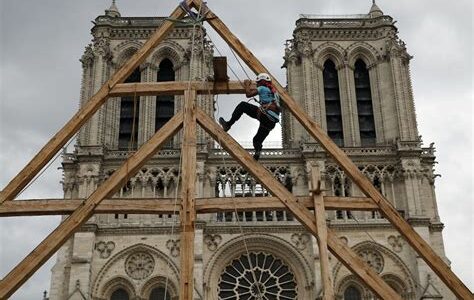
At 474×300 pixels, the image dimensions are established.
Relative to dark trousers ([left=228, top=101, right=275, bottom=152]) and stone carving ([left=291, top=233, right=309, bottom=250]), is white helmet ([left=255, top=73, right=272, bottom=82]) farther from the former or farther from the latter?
stone carving ([left=291, top=233, right=309, bottom=250])

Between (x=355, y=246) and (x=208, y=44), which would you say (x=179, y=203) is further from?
(x=208, y=44)

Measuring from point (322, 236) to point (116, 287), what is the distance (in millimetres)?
21505

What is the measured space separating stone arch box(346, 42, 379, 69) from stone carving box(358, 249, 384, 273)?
11282 mm

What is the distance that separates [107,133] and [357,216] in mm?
13646

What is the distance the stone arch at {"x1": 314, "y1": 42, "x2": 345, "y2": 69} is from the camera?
37.4 m

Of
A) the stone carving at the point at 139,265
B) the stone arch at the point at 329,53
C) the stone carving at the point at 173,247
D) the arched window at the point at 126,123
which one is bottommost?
the stone carving at the point at 139,265

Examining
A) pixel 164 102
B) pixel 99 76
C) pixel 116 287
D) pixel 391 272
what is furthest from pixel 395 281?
pixel 99 76

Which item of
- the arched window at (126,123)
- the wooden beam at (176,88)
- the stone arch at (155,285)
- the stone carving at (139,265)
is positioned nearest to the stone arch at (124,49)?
the arched window at (126,123)

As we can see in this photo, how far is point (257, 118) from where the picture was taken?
11719mm

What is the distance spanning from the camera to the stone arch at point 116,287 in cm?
3031

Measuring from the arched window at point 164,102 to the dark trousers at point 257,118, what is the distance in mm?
23956

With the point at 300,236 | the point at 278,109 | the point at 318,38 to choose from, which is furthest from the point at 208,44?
the point at 278,109

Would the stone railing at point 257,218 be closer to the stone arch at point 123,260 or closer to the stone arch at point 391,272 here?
the stone arch at point 123,260

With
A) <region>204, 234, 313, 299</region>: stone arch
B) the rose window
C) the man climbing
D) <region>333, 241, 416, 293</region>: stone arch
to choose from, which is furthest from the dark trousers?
<region>333, 241, 416, 293</region>: stone arch
